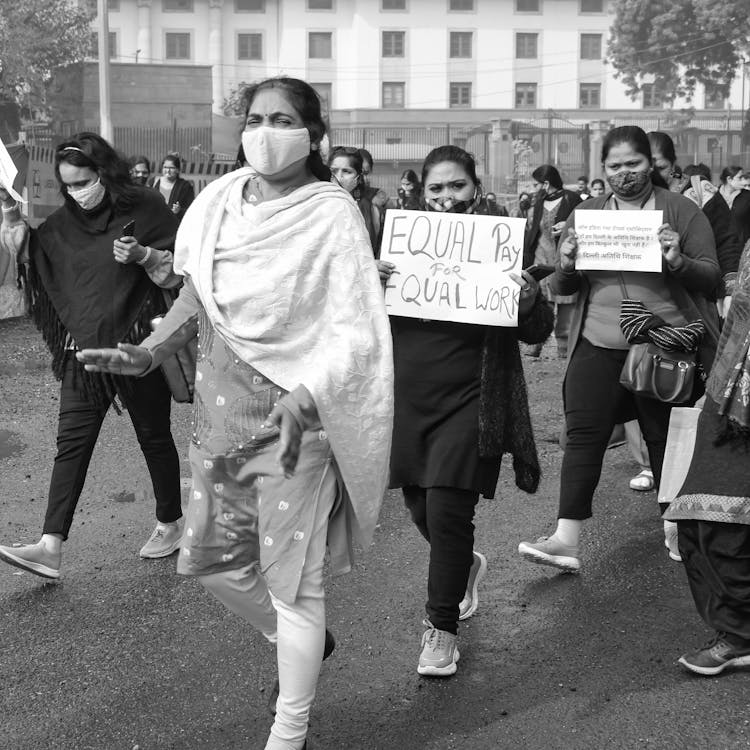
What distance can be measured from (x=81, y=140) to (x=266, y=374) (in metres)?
2.23

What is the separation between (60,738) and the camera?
141 inches

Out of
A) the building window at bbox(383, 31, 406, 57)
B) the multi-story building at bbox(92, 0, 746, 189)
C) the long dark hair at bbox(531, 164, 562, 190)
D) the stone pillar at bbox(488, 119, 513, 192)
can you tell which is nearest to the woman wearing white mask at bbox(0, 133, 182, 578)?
the long dark hair at bbox(531, 164, 562, 190)

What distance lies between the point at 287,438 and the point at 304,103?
97 cm

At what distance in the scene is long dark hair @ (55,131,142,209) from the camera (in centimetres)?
496

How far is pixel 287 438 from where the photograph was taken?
9.88ft

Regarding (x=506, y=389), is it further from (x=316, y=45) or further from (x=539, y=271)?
(x=316, y=45)

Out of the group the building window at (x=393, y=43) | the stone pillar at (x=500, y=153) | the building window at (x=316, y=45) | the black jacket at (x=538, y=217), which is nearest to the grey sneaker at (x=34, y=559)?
the black jacket at (x=538, y=217)

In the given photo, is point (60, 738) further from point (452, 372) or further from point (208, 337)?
point (452, 372)

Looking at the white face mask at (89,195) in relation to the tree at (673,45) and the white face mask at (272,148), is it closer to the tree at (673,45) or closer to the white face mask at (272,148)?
the white face mask at (272,148)

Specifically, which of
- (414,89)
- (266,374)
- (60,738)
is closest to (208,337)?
(266,374)

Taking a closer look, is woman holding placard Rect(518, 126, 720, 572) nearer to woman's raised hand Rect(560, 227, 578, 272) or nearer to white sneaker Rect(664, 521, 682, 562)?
woman's raised hand Rect(560, 227, 578, 272)

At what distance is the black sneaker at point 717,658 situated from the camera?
13.1 ft

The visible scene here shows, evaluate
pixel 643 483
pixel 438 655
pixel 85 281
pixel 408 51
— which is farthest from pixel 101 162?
pixel 408 51

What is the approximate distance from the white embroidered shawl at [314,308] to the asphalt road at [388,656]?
935 millimetres
